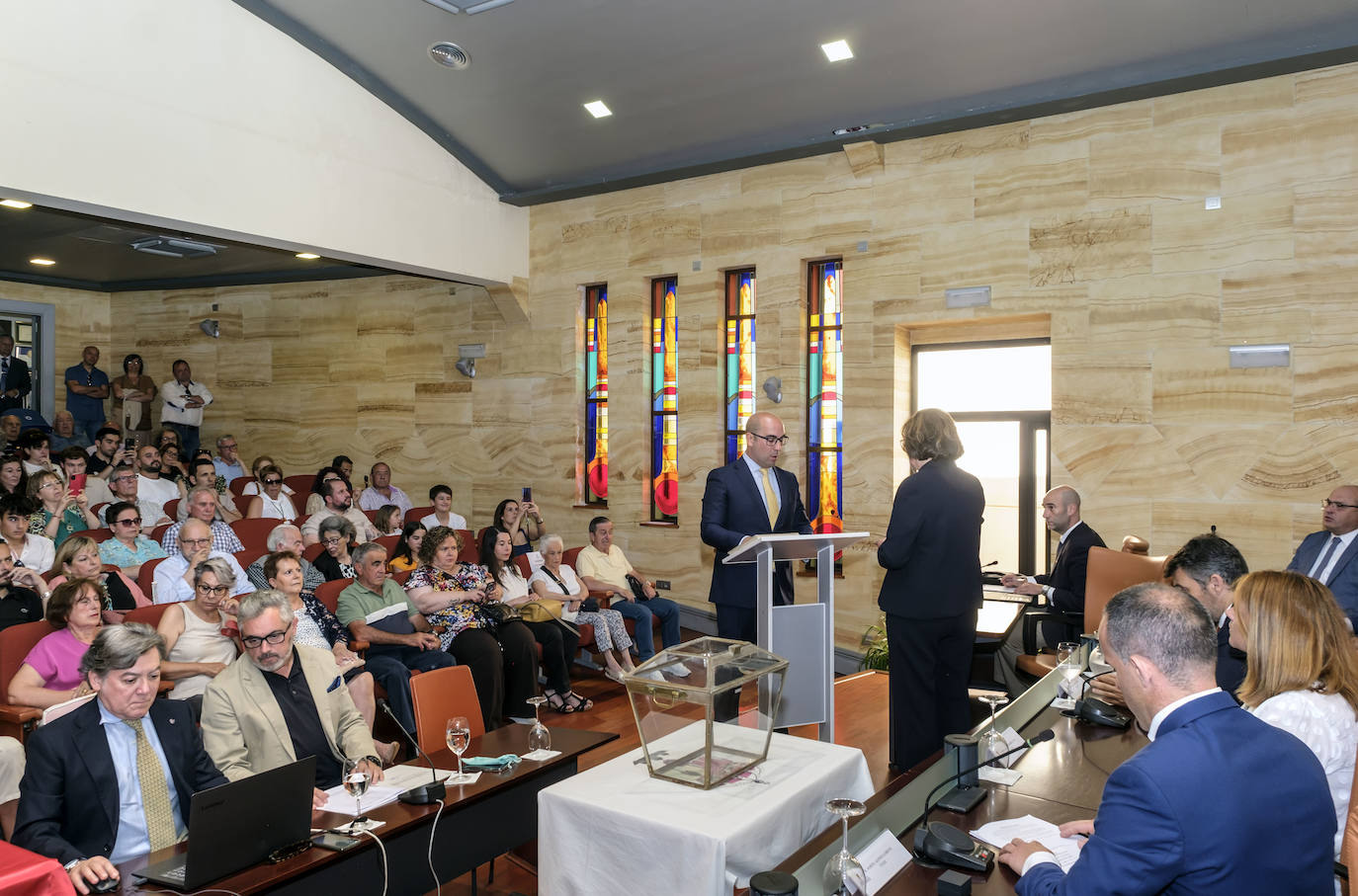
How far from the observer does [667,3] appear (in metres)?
6.14

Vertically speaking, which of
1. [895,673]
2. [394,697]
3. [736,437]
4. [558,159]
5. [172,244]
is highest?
[558,159]

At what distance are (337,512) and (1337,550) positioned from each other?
675 cm

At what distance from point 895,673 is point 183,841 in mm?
2423

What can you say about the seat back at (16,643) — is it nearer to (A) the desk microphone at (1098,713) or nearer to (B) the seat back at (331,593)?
(B) the seat back at (331,593)

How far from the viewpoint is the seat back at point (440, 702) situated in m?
3.38

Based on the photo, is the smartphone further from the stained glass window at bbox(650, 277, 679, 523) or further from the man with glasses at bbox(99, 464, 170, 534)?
the stained glass window at bbox(650, 277, 679, 523)

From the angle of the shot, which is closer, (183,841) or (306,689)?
(183,841)

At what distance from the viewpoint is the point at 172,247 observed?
916cm

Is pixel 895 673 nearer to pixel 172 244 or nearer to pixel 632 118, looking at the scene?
pixel 632 118

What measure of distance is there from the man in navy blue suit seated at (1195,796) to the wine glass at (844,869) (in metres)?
0.31

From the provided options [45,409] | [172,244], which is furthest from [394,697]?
[45,409]

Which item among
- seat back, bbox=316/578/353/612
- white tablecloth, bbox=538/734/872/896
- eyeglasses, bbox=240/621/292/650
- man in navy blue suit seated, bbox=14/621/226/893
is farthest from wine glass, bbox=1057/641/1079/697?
seat back, bbox=316/578/353/612

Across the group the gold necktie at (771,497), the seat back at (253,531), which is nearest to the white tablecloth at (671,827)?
the gold necktie at (771,497)

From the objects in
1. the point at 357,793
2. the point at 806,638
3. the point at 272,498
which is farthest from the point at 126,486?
the point at 806,638
